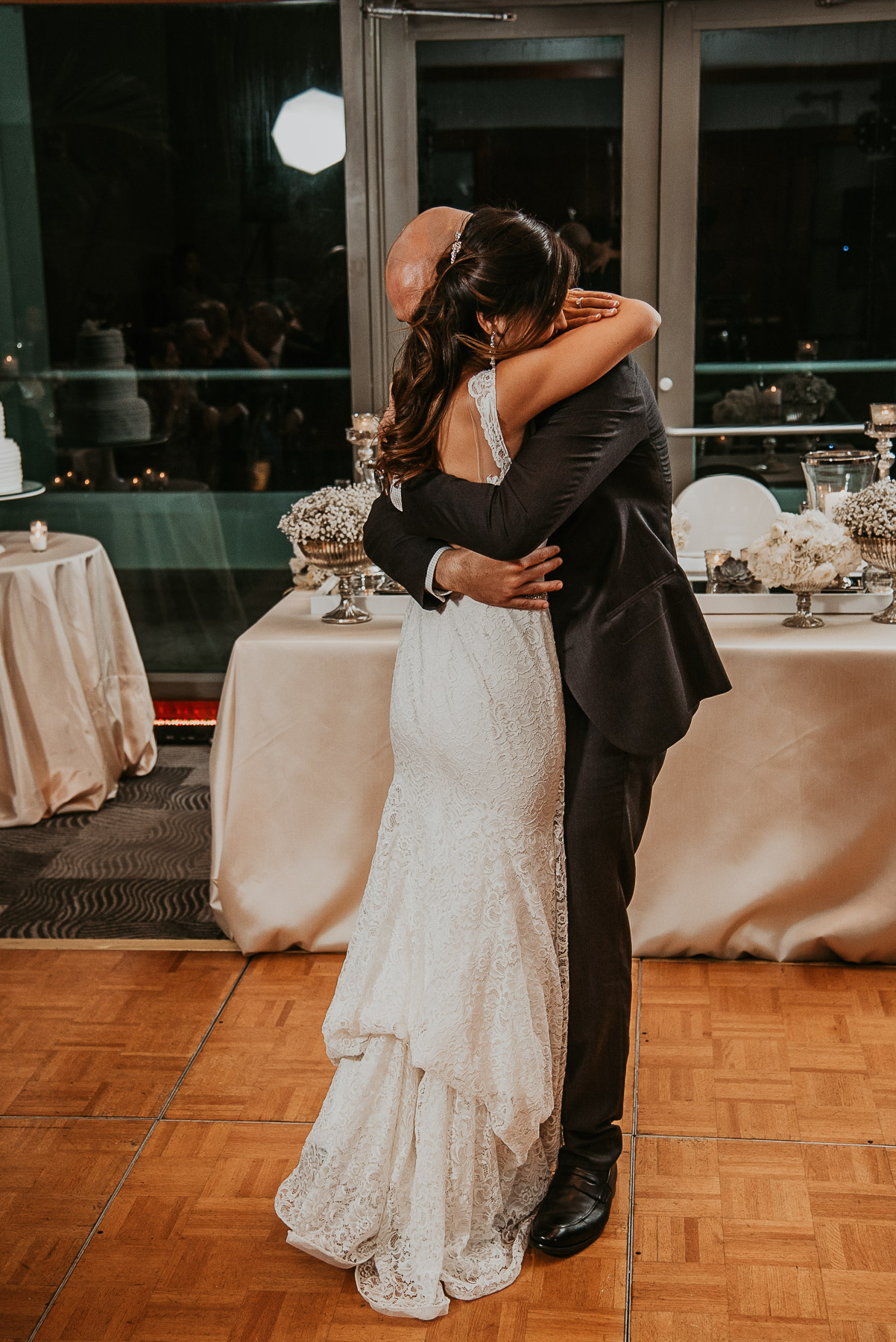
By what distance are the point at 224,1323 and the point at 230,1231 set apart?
0.66 feet

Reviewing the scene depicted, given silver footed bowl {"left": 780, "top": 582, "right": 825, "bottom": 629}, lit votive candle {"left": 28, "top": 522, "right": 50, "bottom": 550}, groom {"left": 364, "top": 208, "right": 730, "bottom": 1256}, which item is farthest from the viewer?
lit votive candle {"left": 28, "top": 522, "right": 50, "bottom": 550}

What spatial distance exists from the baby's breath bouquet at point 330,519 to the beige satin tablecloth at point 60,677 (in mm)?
1298

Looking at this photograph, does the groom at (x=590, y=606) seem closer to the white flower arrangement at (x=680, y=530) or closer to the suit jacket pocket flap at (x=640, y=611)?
the suit jacket pocket flap at (x=640, y=611)

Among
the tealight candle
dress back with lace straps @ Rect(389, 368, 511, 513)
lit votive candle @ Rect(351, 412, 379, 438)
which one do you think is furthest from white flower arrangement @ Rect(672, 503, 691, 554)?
dress back with lace straps @ Rect(389, 368, 511, 513)

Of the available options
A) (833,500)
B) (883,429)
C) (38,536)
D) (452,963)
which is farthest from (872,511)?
(38,536)

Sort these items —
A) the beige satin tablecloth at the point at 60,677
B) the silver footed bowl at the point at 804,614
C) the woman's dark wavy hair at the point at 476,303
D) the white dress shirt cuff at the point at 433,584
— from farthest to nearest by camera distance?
the beige satin tablecloth at the point at 60,677 → the silver footed bowl at the point at 804,614 → the white dress shirt cuff at the point at 433,584 → the woman's dark wavy hair at the point at 476,303

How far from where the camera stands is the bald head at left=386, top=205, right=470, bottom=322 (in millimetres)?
1656

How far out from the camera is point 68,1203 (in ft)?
6.81

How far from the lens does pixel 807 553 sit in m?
2.78

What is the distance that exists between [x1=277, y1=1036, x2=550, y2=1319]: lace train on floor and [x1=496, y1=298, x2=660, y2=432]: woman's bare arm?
95 cm

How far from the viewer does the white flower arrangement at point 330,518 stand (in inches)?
113

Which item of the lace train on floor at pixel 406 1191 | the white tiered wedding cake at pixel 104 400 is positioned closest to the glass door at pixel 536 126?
the white tiered wedding cake at pixel 104 400

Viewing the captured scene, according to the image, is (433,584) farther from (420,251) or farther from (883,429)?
(883,429)

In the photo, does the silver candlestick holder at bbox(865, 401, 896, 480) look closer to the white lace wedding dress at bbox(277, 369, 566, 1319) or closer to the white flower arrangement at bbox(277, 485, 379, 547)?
the white flower arrangement at bbox(277, 485, 379, 547)
